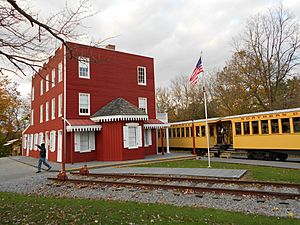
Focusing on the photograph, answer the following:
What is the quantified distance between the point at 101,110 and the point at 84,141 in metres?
2.84

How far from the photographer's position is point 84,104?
833 inches

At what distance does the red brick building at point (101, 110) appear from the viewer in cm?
1953

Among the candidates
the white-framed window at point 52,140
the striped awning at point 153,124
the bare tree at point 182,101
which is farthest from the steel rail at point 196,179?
the bare tree at point 182,101

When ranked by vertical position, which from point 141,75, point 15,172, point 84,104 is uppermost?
point 141,75

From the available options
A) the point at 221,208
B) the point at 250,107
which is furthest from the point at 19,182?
the point at 250,107

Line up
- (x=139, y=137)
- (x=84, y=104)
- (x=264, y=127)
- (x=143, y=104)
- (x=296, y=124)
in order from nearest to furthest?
1. (x=296, y=124)
2. (x=264, y=127)
3. (x=139, y=137)
4. (x=84, y=104)
5. (x=143, y=104)

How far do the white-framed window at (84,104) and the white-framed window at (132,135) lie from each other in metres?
3.86

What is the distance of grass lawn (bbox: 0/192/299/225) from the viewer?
5.67m

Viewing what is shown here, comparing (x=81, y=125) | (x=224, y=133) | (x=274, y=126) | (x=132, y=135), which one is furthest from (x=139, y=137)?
(x=274, y=126)

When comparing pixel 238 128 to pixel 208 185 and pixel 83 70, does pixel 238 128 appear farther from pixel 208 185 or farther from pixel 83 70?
pixel 83 70

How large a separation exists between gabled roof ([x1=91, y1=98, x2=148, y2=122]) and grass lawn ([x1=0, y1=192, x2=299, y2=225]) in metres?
12.0

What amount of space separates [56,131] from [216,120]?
13.2 metres

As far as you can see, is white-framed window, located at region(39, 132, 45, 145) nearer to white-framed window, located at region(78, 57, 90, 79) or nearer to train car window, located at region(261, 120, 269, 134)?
white-framed window, located at region(78, 57, 90, 79)

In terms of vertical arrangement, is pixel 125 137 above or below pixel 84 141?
above
